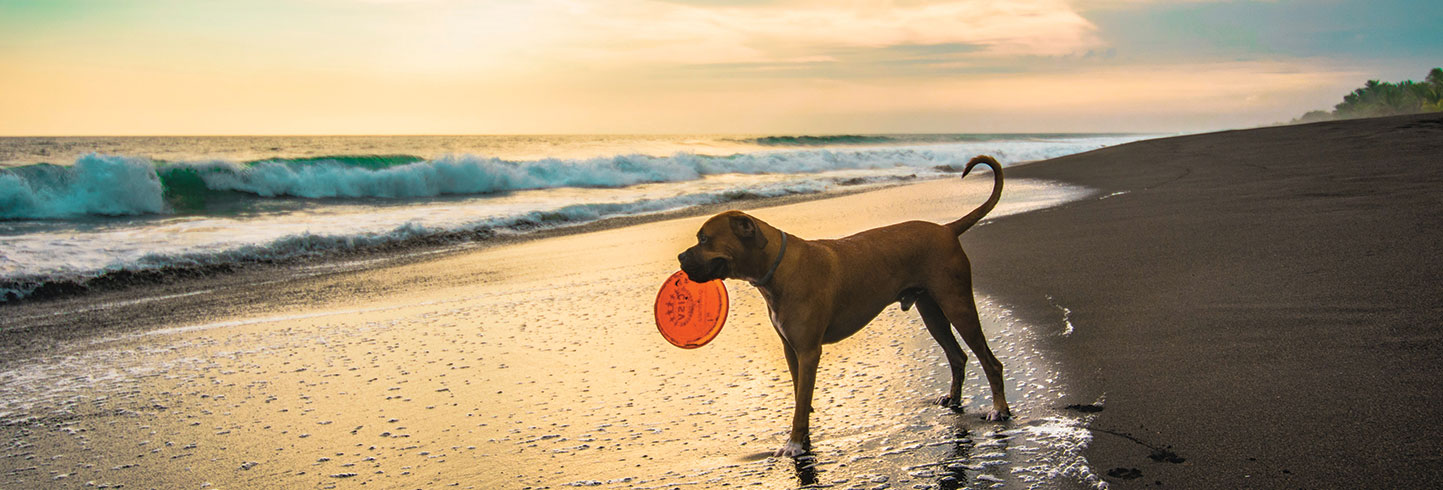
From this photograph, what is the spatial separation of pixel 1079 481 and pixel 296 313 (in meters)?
6.35

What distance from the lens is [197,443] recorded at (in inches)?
150

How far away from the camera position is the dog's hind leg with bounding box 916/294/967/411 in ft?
11.8

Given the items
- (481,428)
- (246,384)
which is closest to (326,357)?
(246,384)

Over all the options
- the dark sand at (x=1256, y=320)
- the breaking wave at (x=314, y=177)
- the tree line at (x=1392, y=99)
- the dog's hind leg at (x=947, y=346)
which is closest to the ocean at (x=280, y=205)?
the breaking wave at (x=314, y=177)

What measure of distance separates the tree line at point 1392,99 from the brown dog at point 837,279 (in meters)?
39.9

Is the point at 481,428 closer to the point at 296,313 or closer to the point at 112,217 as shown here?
the point at 296,313

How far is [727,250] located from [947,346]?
1.15 meters

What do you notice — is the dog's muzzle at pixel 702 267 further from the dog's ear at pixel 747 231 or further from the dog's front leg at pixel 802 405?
the dog's front leg at pixel 802 405

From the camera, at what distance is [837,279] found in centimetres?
329

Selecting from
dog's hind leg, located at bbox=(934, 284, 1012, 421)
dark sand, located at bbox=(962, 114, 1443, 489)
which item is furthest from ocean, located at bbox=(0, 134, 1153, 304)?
dog's hind leg, located at bbox=(934, 284, 1012, 421)

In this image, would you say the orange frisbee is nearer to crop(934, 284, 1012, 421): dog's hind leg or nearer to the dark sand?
crop(934, 284, 1012, 421): dog's hind leg

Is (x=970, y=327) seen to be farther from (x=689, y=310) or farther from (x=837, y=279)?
(x=689, y=310)

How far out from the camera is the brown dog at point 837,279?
3123mm

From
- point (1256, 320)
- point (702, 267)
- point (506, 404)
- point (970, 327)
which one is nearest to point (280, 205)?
point (506, 404)
